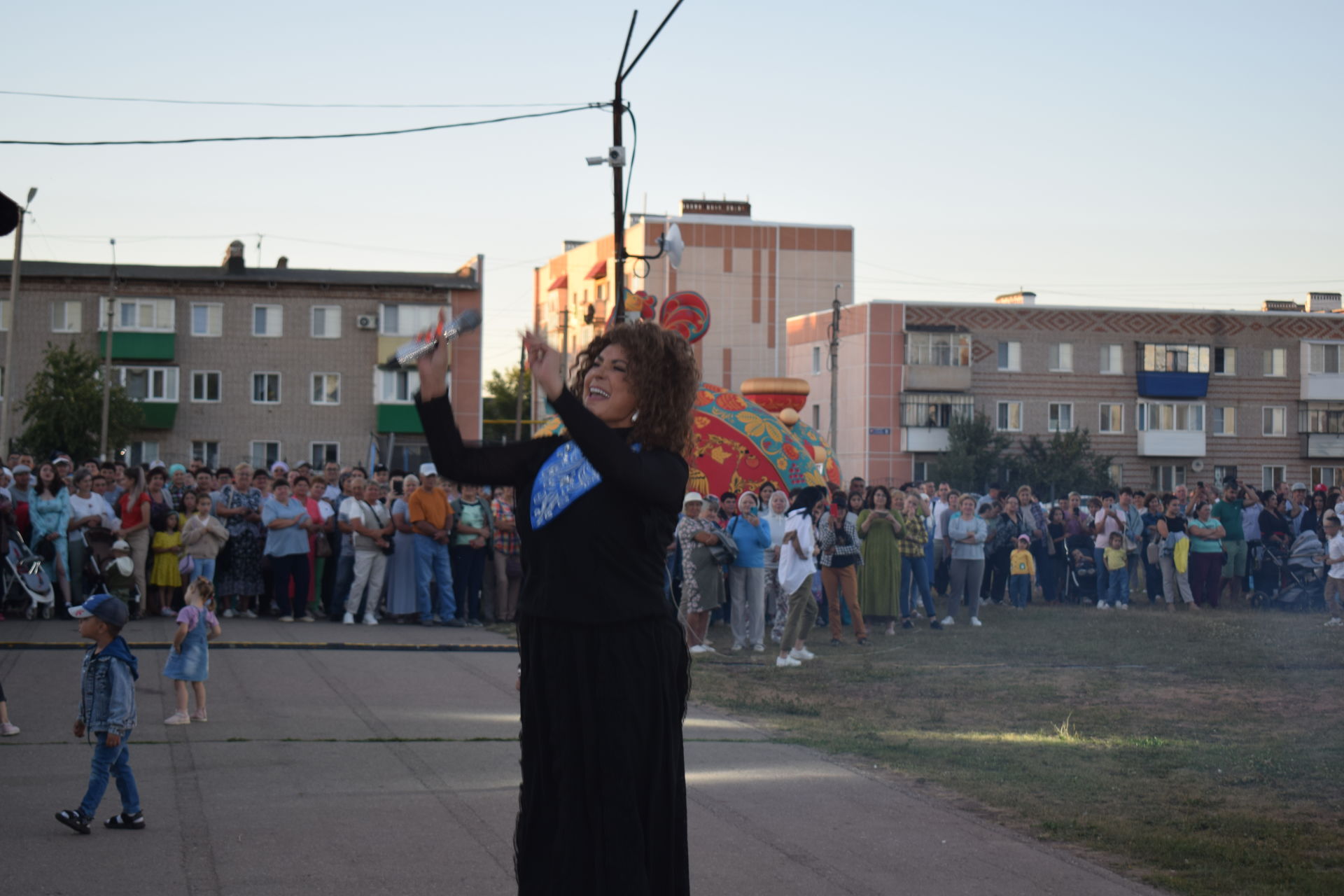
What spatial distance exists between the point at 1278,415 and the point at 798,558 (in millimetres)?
59860

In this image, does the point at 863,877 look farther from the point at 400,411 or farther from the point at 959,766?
the point at 400,411

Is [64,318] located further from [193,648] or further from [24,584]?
[193,648]

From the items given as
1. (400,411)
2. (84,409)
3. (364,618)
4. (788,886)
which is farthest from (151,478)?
(400,411)

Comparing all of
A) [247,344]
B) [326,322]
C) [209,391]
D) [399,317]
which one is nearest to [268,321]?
[247,344]

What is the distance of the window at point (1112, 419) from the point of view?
213 feet

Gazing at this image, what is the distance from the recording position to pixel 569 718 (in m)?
3.88

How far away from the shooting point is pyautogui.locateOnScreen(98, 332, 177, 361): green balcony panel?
51.0m

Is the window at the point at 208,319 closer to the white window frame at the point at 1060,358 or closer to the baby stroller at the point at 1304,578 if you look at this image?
the white window frame at the point at 1060,358

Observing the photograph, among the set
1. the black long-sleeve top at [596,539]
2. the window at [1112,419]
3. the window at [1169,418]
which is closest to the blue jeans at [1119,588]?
the black long-sleeve top at [596,539]

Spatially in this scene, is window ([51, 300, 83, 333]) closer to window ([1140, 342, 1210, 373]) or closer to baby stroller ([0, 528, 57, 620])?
baby stroller ([0, 528, 57, 620])

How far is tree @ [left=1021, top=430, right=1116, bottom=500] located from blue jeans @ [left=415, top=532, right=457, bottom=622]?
1720 inches

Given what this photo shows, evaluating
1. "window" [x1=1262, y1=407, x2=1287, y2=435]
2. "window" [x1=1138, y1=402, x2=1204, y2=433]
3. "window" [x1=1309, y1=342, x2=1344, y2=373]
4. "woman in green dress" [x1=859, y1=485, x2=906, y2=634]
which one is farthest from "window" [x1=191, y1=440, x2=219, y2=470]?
"window" [x1=1309, y1=342, x2=1344, y2=373]

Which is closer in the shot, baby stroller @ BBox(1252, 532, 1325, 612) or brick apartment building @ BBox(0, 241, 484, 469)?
baby stroller @ BBox(1252, 532, 1325, 612)

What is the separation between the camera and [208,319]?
52125 millimetres
